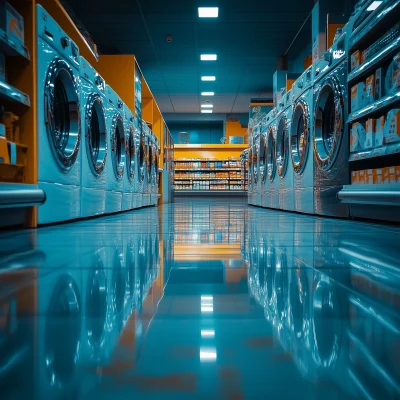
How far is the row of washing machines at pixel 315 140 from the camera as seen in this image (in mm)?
3332

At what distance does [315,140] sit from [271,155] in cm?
280

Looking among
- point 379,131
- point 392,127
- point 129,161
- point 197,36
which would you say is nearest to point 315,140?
point 379,131

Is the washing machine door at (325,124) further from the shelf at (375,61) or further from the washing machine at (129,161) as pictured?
the washing machine at (129,161)

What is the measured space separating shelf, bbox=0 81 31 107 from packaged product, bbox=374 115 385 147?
215cm

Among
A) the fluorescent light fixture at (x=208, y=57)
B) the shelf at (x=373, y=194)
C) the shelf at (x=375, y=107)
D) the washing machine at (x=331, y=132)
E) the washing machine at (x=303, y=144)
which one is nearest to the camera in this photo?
the shelf at (x=373, y=194)

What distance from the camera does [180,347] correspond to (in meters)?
0.54

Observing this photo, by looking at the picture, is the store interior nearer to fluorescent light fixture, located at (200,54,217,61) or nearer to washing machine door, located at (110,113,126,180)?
washing machine door, located at (110,113,126,180)

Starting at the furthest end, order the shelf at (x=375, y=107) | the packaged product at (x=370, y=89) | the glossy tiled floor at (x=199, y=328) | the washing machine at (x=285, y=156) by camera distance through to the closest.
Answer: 1. the washing machine at (x=285, y=156)
2. the packaged product at (x=370, y=89)
3. the shelf at (x=375, y=107)
4. the glossy tiled floor at (x=199, y=328)

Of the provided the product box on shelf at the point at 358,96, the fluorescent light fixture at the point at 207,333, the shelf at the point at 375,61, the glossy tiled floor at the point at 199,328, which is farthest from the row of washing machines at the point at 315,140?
the fluorescent light fixture at the point at 207,333

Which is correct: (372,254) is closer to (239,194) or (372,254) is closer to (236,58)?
(236,58)

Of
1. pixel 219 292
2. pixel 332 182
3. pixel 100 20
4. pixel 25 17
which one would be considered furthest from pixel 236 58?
pixel 219 292

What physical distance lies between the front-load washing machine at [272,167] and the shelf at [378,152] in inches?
114

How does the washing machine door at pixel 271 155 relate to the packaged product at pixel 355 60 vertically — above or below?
below

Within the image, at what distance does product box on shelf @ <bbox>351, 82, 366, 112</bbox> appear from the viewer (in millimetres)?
2980
